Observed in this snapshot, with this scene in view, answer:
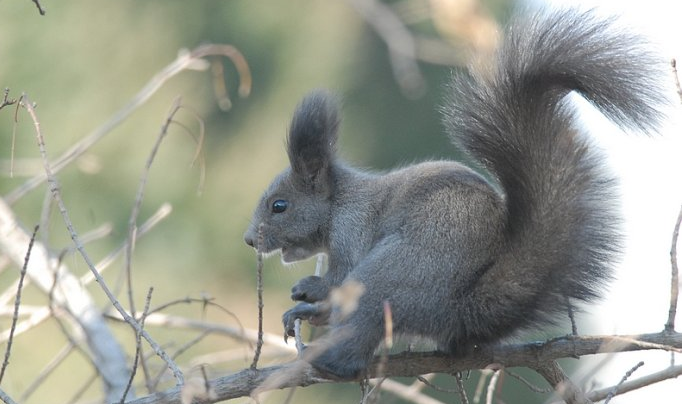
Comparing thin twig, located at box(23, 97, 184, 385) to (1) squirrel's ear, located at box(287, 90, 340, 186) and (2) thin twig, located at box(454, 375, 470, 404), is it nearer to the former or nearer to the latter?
(2) thin twig, located at box(454, 375, 470, 404)

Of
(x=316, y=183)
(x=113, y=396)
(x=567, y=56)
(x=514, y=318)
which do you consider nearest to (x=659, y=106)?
(x=567, y=56)

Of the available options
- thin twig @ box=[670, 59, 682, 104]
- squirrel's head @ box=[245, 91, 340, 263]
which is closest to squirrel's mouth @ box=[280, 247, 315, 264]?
squirrel's head @ box=[245, 91, 340, 263]

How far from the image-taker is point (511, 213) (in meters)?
2.64

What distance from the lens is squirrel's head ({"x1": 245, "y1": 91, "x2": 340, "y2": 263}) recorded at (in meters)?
3.18

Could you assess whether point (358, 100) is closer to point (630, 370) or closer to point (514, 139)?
point (514, 139)

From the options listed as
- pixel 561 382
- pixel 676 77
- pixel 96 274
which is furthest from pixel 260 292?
pixel 676 77

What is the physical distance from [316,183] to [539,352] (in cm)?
105

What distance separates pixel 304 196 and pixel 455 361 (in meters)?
0.86

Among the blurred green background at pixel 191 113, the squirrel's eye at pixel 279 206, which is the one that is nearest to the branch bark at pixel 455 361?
the squirrel's eye at pixel 279 206

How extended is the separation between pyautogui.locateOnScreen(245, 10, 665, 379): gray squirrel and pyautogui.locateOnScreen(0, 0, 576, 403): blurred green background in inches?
174

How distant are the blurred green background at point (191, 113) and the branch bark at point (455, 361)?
175 inches

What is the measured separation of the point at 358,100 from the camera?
8.36m

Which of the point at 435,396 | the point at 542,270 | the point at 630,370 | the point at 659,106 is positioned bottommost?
the point at 630,370

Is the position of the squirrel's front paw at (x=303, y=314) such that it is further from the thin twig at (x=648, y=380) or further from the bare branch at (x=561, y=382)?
the thin twig at (x=648, y=380)
